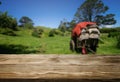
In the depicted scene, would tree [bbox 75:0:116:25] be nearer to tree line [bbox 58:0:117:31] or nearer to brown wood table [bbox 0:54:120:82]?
tree line [bbox 58:0:117:31]

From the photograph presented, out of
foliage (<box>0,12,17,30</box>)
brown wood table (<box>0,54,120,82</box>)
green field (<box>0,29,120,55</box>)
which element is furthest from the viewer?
foliage (<box>0,12,17,30</box>)

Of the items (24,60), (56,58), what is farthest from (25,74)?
(56,58)

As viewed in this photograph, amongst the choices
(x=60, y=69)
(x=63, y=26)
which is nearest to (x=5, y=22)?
(x=63, y=26)

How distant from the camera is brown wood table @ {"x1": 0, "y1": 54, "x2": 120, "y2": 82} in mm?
1289

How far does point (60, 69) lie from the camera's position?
4.35 feet

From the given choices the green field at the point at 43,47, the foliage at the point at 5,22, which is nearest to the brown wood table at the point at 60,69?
the green field at the point at 43,47

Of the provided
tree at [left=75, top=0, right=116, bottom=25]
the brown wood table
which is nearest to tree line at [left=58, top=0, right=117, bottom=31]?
tree at [left=75, top=0, right=116, bottom=25]

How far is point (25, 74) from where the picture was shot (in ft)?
4.26

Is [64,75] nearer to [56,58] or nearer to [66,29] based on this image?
[56,58]

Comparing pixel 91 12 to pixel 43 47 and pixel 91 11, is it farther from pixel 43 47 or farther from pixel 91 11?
pixel 43 47

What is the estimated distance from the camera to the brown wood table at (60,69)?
1289mm

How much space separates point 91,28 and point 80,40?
119cm

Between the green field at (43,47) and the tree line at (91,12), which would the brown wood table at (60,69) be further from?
the tree line at (91,12)

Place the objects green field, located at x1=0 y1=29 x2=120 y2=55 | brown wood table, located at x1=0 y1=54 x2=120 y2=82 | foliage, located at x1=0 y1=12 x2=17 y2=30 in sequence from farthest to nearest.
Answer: foliage, located at x1=0 y1=12 x2=17 y2=30 → green field, located at x1=0 y1=29 x2=120 y2=55 → brown wood table, located at x1=0 y1=54 x2=120 y2=82
